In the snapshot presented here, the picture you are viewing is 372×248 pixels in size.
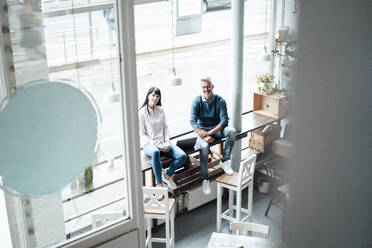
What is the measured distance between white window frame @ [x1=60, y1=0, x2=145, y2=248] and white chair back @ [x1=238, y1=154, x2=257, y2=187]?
84.6 inches

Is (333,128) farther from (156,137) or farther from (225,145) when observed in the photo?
(225,145)

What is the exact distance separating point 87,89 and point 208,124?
3.07 metres

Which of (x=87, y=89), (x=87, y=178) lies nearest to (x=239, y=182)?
(x=87, y=178)

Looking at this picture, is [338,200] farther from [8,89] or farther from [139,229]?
[139,229]

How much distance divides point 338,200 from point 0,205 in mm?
3310

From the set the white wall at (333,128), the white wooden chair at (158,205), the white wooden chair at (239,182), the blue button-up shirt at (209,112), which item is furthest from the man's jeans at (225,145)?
the white wall at (333,128)

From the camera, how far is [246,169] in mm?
5805

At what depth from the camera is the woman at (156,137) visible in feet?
17.7

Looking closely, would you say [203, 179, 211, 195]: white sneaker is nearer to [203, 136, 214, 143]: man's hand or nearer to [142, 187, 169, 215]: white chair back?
[203, 136, 214, 143]: man's hand

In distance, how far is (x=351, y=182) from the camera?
200 millimetres

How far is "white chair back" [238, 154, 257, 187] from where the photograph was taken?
5.66 metres

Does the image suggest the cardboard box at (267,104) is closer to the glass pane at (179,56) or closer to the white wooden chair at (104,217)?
the glass pane at (179,56)

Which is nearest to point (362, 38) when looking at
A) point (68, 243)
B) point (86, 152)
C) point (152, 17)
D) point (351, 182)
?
point (351, 182)

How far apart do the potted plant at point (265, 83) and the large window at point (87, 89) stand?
406cm
